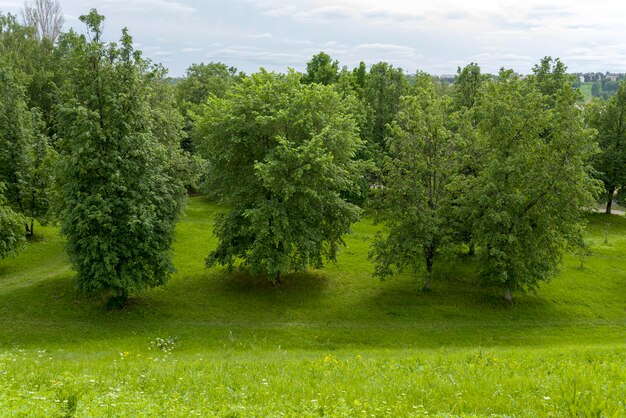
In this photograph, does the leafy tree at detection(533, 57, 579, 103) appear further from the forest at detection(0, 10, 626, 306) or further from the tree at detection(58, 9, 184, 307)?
A: the tree at detection(58, 9, 184, 307)

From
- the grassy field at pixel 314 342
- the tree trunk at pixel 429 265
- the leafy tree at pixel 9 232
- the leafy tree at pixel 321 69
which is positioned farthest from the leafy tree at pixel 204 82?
the tree trunk at pixel 429 265

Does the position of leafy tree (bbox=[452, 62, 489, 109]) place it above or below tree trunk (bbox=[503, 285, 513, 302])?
above

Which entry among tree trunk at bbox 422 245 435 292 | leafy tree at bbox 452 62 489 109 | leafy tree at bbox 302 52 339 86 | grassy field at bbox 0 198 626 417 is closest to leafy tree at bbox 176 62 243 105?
leafy tree at bbox 302 52 339 86

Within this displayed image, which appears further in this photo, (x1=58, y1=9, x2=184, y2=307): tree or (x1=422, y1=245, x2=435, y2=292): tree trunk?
(x1=422, y1=245, x2=435, y2=292): tree trunk

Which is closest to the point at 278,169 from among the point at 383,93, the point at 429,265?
the point at 429,265

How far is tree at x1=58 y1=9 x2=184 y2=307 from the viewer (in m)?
27.9

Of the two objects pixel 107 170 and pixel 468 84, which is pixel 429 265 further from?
pixel 468 84

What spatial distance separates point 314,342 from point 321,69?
41.8m

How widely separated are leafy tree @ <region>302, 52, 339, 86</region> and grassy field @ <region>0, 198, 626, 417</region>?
19834 mm

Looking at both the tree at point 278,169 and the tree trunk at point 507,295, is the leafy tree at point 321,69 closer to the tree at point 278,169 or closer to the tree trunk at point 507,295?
the tree at point 278,169

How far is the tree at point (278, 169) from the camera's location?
1198 inches

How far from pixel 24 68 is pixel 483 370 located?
67.3 meters

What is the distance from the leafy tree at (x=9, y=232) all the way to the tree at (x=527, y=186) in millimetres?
31990

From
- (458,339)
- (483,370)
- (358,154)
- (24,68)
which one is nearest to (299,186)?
(458,339)
